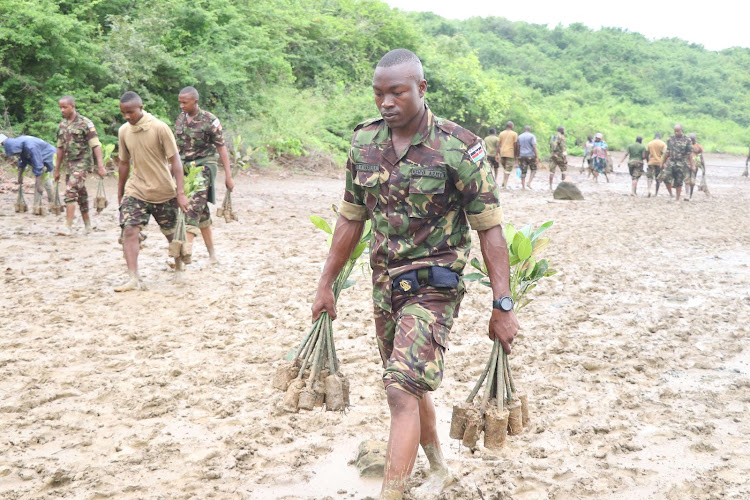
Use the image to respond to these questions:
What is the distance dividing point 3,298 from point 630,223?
9.16m

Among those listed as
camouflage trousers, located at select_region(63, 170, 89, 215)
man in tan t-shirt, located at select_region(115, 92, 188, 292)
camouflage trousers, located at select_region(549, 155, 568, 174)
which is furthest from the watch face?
camouflage trousers, located at select_region(549, 155, 568, 174)

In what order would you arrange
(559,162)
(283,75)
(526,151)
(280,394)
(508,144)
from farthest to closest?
(283,75) < (559,162) < (526,151) < (508,144) < (280,394)

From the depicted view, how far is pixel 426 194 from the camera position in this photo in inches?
109

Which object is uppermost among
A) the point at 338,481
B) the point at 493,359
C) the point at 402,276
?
the point at 402,276

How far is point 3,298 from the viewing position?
20.7 feet

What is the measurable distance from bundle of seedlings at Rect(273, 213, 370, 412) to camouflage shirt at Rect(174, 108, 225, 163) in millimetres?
4387

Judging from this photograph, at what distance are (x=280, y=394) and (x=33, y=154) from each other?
25.6 ft

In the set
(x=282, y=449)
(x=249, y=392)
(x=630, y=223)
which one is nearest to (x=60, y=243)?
(x=249, y=392)

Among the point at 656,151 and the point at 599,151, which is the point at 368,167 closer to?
the point at 656,151

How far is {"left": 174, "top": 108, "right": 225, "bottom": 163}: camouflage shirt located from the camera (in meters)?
7.19

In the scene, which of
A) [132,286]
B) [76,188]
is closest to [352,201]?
[132,286]

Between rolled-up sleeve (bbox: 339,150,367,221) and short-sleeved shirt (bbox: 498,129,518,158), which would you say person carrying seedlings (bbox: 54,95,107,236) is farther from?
short-sleeved shirt (bbox: 498,129,518,158)

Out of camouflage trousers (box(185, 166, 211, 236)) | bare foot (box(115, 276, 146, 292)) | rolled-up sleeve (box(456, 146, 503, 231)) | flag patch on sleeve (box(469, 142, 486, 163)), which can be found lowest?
bare foot (box(115, 276, 146, 292))

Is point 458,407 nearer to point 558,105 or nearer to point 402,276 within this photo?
point 402,276
